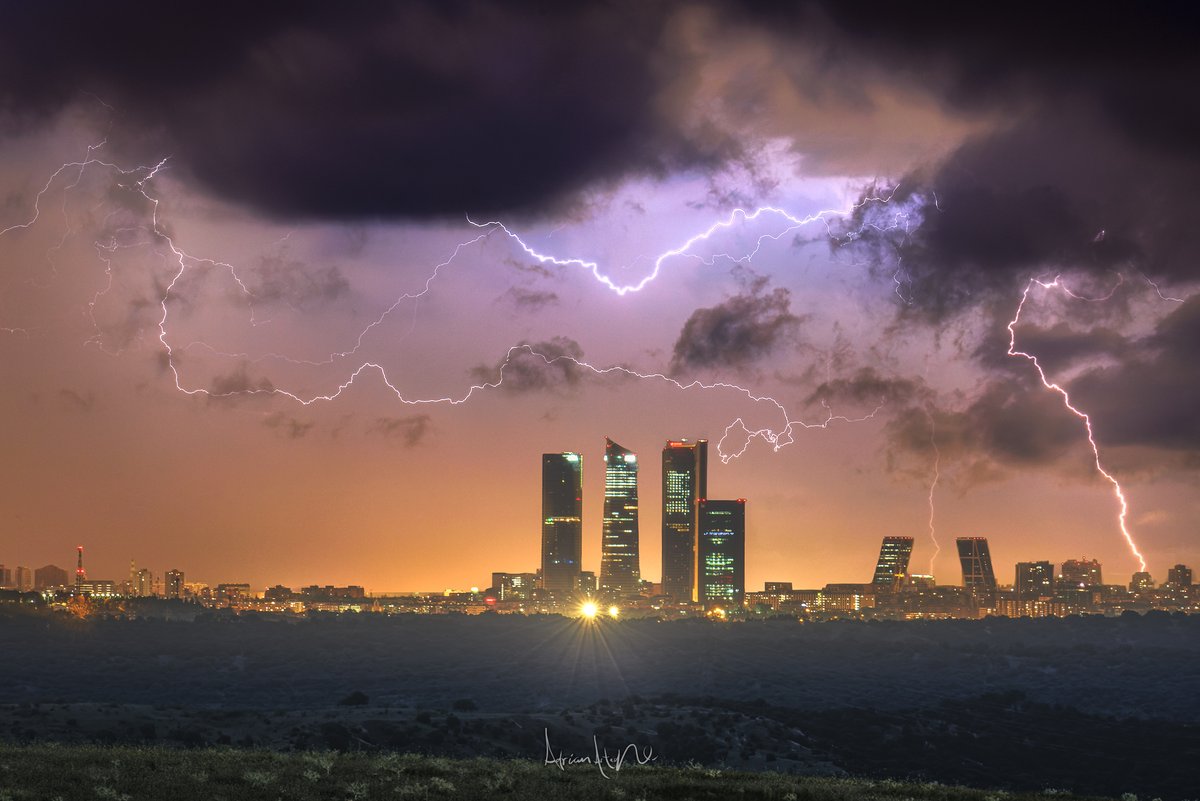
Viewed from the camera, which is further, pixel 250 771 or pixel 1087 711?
pixel 1087 711

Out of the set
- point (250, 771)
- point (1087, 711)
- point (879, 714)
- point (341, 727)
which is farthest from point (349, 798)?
point (1087, 711)

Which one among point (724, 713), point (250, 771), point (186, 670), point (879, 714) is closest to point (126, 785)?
point (250, 771)

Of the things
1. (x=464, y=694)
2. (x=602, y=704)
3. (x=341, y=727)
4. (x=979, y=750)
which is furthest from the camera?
(x=464, y=694)

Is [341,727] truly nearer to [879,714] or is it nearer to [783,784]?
[879,714]

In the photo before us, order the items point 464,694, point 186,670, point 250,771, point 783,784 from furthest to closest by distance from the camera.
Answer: point 186,670 → point 464,694 → point 783,784 → point 250,771

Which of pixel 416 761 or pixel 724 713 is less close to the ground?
pixel 416 761

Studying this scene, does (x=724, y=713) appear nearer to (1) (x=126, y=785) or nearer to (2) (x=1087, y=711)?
(2) (x=1087, y=711)
